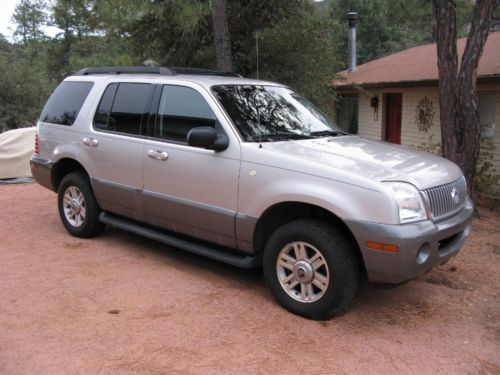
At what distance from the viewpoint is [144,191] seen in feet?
17.6

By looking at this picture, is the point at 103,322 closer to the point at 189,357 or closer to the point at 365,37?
the point at 189,357

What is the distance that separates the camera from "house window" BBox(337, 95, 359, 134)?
55.8ft

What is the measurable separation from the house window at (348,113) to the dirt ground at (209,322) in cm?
1155

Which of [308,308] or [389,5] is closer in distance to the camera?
[308,308]

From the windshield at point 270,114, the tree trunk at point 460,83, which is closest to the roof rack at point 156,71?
the windshield at point 270,114

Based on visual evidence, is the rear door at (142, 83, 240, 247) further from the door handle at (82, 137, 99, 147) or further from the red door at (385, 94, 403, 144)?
the red door at (385, 94, 403, 144)

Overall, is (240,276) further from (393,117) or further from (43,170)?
(393,117)

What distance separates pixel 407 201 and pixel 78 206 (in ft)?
13.5

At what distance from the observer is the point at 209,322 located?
4.15 metres

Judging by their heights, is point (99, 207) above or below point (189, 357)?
above

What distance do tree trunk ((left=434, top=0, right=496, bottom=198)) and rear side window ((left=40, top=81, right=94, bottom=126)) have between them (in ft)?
16.0

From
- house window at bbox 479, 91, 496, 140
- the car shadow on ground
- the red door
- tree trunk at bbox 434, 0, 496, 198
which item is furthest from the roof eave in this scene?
the car shadow on ground

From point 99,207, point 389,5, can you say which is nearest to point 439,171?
point 99,207

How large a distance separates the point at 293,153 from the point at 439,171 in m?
1.24
